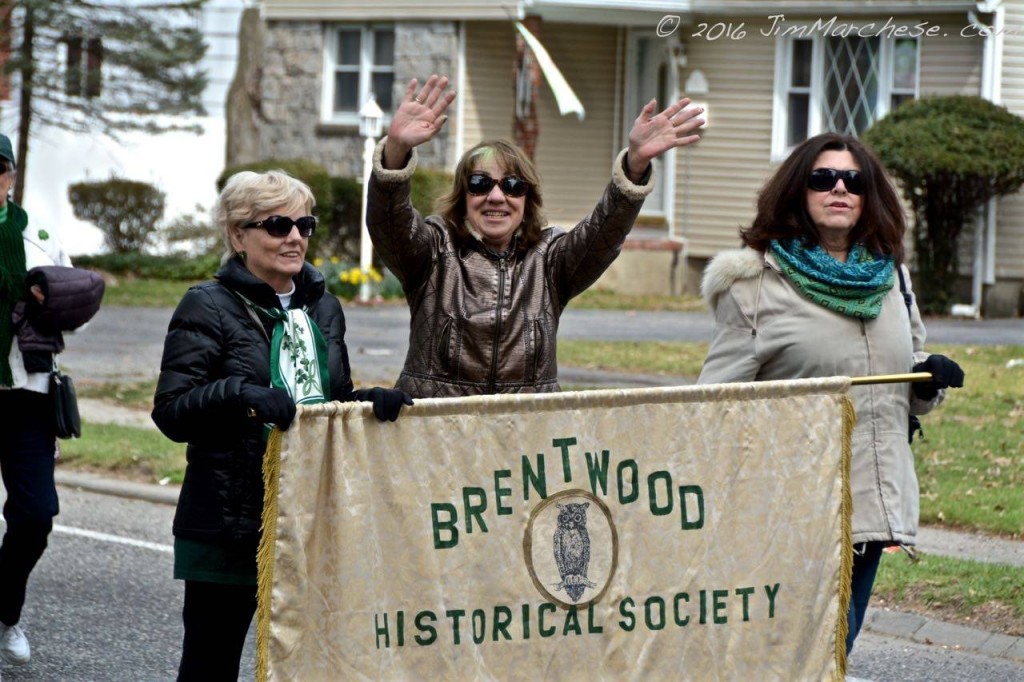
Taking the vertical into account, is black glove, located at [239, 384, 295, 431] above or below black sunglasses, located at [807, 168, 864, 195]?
below

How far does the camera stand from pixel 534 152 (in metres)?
22.7

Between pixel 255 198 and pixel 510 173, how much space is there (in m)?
0.89

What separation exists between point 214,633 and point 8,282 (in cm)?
197

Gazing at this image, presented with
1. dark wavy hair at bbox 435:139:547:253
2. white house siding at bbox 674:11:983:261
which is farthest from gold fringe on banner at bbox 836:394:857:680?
white house siding at bbox 674:11:983:261

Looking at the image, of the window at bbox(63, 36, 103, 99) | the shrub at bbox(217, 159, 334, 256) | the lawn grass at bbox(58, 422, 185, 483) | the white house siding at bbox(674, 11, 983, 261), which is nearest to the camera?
the lawn grass at bbox(58, 422, 185, 483)

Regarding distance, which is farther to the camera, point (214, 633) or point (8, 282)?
point (8, 282)

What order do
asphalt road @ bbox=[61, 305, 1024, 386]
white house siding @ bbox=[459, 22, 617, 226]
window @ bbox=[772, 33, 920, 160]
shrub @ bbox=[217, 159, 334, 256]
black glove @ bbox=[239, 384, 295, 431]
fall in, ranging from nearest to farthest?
A: black glove @ bbox=[239, 384, 295, 431], asphalt road @ bbox=[61, 305, 1024, 386], window @ bbox=[772, 33, 920, 160], shrub @ bbox=[217, 159, 334, 256], white house siding @ bbox=[459, 22, 617, 226]

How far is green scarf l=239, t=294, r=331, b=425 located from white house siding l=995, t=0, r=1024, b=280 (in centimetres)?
1626

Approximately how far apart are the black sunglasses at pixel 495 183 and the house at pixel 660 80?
49.5 ft

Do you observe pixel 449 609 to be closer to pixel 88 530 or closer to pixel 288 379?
pixel 288 379

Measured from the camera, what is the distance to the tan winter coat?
4559mm

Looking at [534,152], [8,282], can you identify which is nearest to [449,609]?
[8,282]

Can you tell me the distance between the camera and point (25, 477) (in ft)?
18.1

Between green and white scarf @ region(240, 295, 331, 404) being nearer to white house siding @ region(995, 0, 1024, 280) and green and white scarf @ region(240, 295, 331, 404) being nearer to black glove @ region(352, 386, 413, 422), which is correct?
black glove @ region(352, 386, 413, 422)
